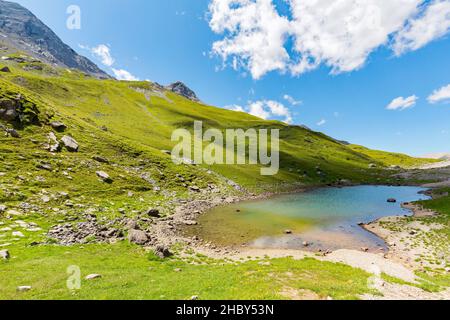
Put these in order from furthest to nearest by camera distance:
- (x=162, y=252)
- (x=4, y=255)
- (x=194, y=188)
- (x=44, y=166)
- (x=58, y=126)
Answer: (x=194, y=188) < (x=58, y=126) < (x=44, y=166) < (x=162, y=252) < (x=4, y=255)

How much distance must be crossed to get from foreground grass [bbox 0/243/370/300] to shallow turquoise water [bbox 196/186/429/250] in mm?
8813

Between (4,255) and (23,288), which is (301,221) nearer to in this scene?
(23,288)

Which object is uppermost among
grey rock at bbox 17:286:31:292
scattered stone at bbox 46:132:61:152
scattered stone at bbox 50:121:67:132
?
scattered stone at bbox 50:121:67:132

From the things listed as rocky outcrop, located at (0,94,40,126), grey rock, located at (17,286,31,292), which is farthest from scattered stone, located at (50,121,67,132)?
grey rock, located at (17,286,31,292)

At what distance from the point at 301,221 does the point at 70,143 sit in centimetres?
4829

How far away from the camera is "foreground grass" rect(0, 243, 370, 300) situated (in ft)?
47.9

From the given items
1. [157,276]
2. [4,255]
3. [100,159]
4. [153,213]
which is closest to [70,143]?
[100,159]

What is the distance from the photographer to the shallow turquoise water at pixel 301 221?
31.7 m

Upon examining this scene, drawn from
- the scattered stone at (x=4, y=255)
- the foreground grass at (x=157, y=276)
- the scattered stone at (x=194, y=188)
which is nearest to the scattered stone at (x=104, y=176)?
the scattered stone at (x=194, y=188)

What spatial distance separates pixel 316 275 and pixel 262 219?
21744 mm

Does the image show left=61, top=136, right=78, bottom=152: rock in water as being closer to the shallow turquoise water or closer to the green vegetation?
the green vegetation

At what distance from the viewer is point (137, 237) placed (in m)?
26.0

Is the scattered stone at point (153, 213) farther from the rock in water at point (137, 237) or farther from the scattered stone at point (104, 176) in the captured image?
the scattered stone at point (104, 176)

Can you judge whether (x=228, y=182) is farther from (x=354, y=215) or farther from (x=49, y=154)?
(x=49, y=154)
